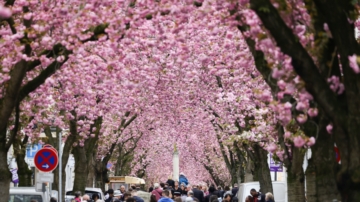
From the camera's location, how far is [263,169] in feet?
101

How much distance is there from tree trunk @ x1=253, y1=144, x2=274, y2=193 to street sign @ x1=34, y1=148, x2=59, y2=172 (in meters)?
9.46

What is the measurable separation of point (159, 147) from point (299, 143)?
244 feet

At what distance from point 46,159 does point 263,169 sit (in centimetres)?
1010

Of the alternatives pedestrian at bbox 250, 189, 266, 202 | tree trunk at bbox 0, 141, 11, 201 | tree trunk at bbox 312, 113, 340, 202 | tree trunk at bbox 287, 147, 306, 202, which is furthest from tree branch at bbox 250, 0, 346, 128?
pedestrian at bbox 250, 189, 266, 202

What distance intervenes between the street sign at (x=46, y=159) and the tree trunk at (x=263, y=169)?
9.46 metres

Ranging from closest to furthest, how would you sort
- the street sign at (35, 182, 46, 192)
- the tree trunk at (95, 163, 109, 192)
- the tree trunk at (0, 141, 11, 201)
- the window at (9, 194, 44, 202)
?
the tree trunk at (0, 141, 11, 201) < the window at (9, 194, 44, 202) < the street sign at (35, 182, 46, 192) < the tree trunk at (95, 163, 109, 192)

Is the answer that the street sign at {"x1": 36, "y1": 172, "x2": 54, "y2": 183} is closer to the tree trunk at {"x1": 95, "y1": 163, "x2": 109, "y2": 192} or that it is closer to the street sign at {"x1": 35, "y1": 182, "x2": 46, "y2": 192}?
the street sign at {"x1": 35, "y1": 182, "x2": 46, "y2": 192}

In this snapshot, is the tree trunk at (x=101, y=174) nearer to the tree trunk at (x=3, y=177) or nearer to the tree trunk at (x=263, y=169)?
the tree trunk at (x=263, y=169)

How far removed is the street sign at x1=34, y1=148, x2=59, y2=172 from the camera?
22562 millimetres

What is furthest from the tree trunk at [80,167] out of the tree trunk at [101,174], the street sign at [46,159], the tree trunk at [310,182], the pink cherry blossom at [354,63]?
the pink cherry blossom at [354,63]

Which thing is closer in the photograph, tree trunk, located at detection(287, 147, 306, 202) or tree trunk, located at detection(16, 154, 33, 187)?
tree trunk, located at detection(287, 147, 306, 202)

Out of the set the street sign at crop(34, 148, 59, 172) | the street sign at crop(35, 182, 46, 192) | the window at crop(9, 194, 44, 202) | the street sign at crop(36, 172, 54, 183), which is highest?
the street sign at crop(34, 148, 59, 172)

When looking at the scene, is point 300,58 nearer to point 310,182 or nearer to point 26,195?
point 310,182

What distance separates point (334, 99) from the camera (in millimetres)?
10672
